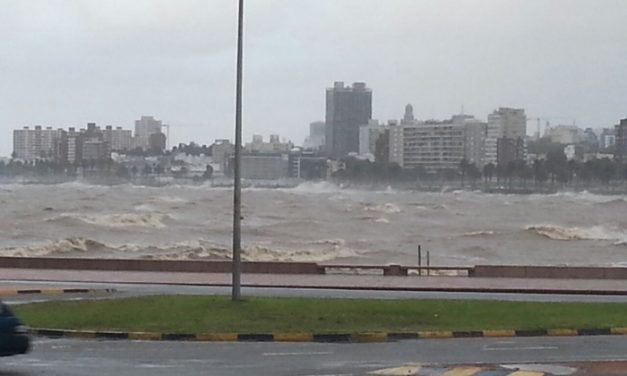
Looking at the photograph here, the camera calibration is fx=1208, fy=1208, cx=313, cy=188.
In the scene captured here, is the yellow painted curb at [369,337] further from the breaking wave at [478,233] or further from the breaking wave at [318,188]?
the breaking wave at [318,188]

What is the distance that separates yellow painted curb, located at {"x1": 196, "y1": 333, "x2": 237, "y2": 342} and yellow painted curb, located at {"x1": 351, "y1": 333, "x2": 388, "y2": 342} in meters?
2.17

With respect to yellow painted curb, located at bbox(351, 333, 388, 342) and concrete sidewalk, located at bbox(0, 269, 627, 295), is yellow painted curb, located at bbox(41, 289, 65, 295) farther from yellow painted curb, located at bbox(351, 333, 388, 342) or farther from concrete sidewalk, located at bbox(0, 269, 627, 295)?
yellow painted curb, located at bbox(351, 333, 388, 342)

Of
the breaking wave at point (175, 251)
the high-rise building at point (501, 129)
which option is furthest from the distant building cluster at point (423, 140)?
the breaking wave at point (175, 251)

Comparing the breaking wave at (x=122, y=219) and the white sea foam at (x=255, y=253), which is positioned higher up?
the white sea foam at (x=255, y=253)

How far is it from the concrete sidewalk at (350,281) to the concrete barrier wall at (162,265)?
86 centimetres

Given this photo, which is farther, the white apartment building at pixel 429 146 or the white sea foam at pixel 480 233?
the white apartment building at pixel 429 146

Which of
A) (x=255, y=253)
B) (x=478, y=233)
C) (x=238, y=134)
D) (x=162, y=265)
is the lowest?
(x=478, y=233)

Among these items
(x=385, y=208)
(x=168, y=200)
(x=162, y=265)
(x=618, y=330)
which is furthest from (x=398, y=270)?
(x=168, y=200)

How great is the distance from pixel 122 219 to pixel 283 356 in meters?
80.4

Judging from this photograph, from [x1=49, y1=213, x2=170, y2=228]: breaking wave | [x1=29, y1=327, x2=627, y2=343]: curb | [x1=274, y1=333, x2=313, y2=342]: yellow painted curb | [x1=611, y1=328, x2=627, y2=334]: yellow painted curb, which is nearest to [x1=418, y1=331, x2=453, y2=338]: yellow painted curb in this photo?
[x1=29, y1=327, x2=627, y2=343]: curb

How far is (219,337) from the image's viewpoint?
861 inches

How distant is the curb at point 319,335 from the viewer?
21688 mm

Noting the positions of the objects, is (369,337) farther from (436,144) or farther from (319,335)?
(436,144)

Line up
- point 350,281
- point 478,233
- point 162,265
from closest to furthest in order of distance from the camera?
point 350,281, point 162,265, point 478,233
